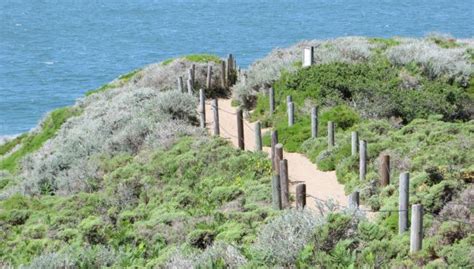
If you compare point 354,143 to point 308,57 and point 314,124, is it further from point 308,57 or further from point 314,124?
point 308,57

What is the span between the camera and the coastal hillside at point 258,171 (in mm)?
12258

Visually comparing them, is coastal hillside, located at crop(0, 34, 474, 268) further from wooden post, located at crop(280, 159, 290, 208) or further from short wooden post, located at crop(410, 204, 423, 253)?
wooden post, located at crop(280, 159, 290, 208)

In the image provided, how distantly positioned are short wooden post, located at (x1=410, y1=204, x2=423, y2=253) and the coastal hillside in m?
0.06

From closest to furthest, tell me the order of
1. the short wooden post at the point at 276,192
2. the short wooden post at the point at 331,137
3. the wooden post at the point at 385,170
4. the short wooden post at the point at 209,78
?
the short wooden post at the point at 276,192, the wooden post at the point at 385,170, the short wooden post at the point at 331,137, the short wooden post at the point at 209,78

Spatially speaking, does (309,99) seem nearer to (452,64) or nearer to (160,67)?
(452,64)

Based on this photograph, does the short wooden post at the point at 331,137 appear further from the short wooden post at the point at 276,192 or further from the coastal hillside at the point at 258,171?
the short wooden post at the point at 276,192

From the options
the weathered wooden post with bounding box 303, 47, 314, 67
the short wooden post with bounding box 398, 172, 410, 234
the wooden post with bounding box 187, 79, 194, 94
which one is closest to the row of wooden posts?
the short wooden post with bounding box 398, 172, 410, 234

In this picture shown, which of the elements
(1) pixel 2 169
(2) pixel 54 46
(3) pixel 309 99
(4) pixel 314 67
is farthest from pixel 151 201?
(2) pixel 54 46

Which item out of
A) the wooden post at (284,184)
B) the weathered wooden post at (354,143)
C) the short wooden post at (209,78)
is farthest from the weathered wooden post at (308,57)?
the wooden post at (284,184)

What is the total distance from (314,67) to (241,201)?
460 inches

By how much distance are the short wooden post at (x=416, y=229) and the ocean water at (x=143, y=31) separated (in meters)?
39.0

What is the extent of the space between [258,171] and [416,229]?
21.7ft

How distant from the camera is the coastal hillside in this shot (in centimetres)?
1226

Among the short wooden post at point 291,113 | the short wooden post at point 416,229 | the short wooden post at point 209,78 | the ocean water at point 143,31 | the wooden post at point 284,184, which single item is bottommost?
the ocean water at point 143,31
